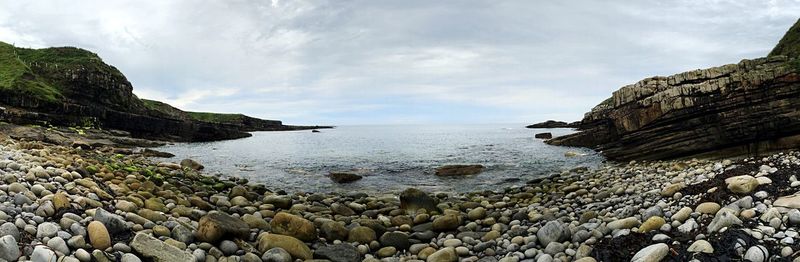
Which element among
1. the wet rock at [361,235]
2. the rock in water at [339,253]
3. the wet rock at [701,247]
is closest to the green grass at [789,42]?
the wet rock at [701,247]

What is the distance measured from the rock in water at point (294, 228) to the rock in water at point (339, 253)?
0.75 metres

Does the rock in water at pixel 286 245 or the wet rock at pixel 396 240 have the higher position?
the rock in water at pixel 286 245

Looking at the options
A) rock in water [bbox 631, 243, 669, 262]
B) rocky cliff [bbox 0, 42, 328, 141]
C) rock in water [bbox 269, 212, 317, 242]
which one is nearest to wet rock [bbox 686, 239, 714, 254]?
rock in water [bbox 631, 243, 669, 262]

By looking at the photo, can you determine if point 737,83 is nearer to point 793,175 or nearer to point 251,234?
point 793,175

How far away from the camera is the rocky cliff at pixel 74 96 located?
43.2m

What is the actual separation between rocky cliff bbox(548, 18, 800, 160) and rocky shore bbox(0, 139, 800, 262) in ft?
25.2

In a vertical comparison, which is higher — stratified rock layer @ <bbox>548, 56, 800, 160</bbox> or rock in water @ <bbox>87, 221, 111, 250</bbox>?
stratified rock layer @ <bbox>548, 56, 800, 160</bbox>

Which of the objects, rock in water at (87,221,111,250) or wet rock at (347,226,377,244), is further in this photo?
wet rock at (347,226,377,244)

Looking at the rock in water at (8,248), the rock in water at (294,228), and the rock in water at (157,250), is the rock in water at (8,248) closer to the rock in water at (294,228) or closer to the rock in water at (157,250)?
the rock in water at (157,250)

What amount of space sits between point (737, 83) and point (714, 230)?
15997 mm

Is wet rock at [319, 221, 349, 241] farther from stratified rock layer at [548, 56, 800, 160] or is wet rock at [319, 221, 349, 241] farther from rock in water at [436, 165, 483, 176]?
stratified rock layer at [548, 56, 800, 160]

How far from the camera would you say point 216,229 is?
7938 millimetres

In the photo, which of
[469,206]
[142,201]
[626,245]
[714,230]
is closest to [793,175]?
[714,230]

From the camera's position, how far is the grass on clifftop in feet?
148
